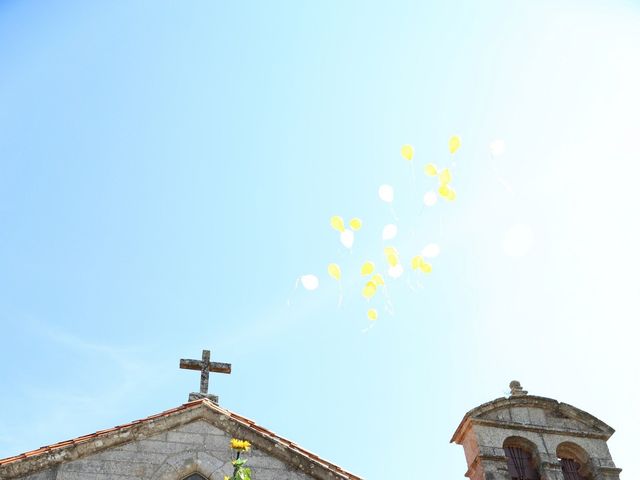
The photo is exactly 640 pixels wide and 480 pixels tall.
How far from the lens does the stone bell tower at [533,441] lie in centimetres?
934

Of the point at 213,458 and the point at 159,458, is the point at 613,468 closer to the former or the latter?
the point at 213,458

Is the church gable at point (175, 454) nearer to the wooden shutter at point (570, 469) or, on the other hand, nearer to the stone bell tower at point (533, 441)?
the stone bell tower at point (533, 441)

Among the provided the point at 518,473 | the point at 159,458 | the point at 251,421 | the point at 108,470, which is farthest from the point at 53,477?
the point at 518,473

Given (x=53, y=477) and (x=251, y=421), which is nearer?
(x=53, y=477)

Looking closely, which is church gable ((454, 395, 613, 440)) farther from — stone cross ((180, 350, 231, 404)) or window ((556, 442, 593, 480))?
stone cross ((180, 350, 231, 404))

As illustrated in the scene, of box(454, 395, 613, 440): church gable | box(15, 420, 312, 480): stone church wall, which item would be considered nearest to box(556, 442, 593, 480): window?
box(454, 395, 613, 440): church gable

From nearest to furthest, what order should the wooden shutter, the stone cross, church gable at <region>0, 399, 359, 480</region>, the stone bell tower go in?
church gable at <region>0, 399, 359, 480</region>
the stone bell tower
the wooden shutter
the stone cross

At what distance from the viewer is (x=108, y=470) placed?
333 inches

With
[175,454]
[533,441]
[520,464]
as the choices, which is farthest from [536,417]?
[175,454]

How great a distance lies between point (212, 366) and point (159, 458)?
8.18 feet

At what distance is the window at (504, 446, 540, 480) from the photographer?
30.8 feet

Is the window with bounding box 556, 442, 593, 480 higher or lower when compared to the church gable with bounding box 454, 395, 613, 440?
lower

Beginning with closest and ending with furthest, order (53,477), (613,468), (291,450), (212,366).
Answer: (53,477), (291,450), (613,468), (212,366)

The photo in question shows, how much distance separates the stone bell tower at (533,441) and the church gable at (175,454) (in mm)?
1929
